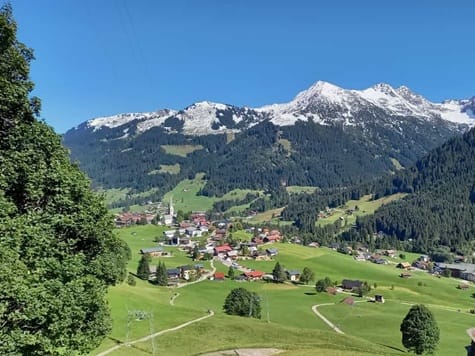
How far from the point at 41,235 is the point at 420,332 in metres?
79.3

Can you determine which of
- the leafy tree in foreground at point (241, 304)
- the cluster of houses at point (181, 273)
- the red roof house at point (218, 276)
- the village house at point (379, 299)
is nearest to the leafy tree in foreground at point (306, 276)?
the village house at point (379, 299)

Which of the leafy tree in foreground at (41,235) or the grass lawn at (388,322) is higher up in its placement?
the leafy tree in foreground at (41,235)

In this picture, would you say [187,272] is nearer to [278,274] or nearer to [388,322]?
[278,274]

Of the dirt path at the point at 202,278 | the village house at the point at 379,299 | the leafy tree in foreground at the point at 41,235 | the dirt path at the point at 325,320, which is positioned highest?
the leafy tree in foreground at the point at 41,235

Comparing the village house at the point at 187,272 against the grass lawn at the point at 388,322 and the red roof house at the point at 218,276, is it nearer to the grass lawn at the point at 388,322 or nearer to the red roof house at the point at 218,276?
the red roof house at the point at 218,276

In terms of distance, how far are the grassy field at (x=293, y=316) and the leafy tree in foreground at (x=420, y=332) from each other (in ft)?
12.3

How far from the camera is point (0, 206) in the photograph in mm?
17609

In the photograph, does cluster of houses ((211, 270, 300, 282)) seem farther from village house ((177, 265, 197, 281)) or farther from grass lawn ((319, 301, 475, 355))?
grass lawn ((319, 301, 475, 355))

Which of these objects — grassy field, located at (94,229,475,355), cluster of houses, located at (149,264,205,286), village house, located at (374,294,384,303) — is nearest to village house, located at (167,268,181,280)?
cluster of houses, located at (149,264,205,286)

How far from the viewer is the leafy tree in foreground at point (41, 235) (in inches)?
682

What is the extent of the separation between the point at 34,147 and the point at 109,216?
5.30m

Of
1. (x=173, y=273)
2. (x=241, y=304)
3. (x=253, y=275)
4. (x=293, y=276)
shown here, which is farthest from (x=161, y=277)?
(x=293, y=276)

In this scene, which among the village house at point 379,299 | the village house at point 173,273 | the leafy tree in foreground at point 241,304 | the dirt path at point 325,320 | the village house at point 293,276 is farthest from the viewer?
the village house at point 293,276

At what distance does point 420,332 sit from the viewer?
268ft
